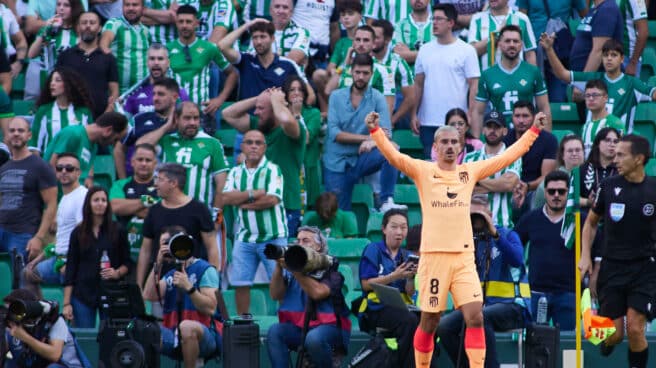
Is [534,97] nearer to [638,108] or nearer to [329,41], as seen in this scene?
Result: [638,108]

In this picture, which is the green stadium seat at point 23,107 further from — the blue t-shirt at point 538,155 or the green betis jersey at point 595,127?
the green betis jersey at point 595,127

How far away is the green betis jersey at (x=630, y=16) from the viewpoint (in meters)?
17.3

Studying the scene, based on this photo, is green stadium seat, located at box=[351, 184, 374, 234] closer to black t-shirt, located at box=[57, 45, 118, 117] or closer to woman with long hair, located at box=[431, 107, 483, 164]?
woman with long hair, located at box=[431, 107, 483, 164]

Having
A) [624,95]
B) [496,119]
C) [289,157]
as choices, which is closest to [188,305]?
[289,157]

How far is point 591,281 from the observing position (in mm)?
12992

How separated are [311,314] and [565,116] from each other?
5.55 meters

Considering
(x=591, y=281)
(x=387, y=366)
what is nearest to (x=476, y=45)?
(x=591, y=281)


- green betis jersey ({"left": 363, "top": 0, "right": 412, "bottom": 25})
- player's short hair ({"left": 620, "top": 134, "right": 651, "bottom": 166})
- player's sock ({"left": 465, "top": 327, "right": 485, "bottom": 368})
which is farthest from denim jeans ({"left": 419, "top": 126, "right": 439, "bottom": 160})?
player's sock ({"left": 465, "top": 327, "right": 485, "bottom": 368})

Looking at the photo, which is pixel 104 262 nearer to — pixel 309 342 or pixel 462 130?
pixel 309 342

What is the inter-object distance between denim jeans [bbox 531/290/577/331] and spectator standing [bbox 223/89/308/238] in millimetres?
2655

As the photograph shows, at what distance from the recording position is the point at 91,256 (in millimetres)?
13281

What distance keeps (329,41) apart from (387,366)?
6266mm

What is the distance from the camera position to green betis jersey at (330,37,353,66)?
54.7 feet

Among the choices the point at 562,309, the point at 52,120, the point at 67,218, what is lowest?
the point at 562,309
